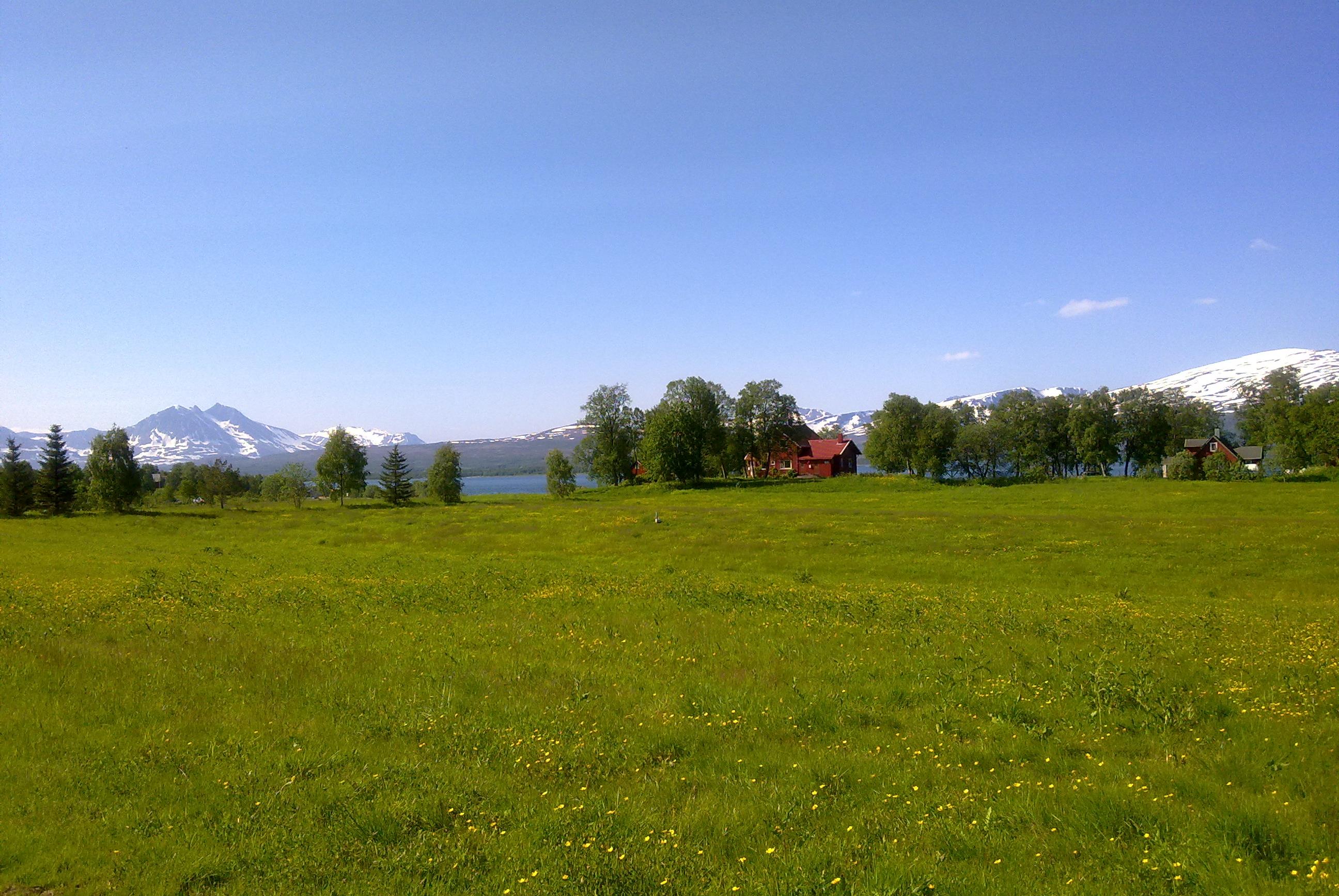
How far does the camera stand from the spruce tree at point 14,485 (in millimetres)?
88938

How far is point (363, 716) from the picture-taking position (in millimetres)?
11359

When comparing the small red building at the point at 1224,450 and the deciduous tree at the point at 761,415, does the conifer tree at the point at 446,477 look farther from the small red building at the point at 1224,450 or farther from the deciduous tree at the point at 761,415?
the small red building at the point at 1224,450

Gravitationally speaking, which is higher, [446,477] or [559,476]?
[446,477]

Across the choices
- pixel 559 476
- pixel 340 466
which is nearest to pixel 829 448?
pixel 559 476

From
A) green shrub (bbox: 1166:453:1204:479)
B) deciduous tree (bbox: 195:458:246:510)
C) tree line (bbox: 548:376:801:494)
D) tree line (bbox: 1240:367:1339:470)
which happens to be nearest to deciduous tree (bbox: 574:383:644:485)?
tree line (bbox: 548:376:801:494)

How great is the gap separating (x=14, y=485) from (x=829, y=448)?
141 meters

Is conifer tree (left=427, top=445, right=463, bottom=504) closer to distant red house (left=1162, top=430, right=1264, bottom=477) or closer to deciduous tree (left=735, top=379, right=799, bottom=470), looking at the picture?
deciduous tree (left=735, top=379, right=799, bottom=470)

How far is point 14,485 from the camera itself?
294 feet

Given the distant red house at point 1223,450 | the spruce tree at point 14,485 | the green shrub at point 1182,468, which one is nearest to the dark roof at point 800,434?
the green shrub at point 1182,468

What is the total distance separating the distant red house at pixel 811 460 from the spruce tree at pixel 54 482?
113763 millimetres

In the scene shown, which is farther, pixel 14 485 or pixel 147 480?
pixel 147 480

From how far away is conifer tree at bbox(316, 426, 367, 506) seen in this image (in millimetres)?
113812

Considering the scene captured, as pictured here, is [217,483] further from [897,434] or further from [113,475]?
[897,434]

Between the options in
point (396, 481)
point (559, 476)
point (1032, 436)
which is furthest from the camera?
point (1032, 436)
